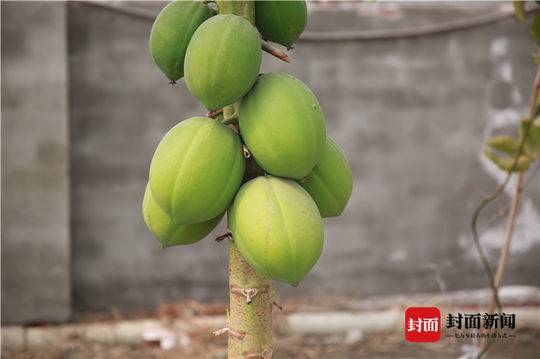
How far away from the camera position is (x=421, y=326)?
10.6 ft

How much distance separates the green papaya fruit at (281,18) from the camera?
1.02 metres

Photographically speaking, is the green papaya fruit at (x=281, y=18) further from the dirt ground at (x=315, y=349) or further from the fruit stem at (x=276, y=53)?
the dirt ground at (x=315, y=349)

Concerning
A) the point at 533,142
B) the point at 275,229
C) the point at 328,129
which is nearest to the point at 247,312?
the point at 275,229

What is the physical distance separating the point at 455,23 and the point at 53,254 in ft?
8.62

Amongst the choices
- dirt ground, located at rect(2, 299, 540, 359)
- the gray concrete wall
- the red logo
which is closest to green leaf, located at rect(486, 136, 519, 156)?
the red logo

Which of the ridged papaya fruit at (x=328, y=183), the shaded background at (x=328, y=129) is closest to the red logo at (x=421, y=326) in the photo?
the shaded background at (x=328, y=129)

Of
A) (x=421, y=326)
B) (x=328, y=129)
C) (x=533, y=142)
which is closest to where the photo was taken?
(x=533, y=142)

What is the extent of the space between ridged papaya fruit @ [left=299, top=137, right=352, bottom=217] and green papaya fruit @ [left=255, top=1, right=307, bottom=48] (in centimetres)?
19

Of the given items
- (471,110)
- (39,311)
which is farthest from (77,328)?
(471,110)

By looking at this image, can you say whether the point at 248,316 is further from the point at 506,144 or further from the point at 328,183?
the point at 506,144

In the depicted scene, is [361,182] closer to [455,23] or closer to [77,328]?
[455,23]

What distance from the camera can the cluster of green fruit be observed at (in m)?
0.92

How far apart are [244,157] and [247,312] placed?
9.0 inches

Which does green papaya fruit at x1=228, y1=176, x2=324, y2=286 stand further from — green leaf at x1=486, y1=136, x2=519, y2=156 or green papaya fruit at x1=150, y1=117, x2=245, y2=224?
green leaf at x1=486, y1=136, x2=519, y2=156
